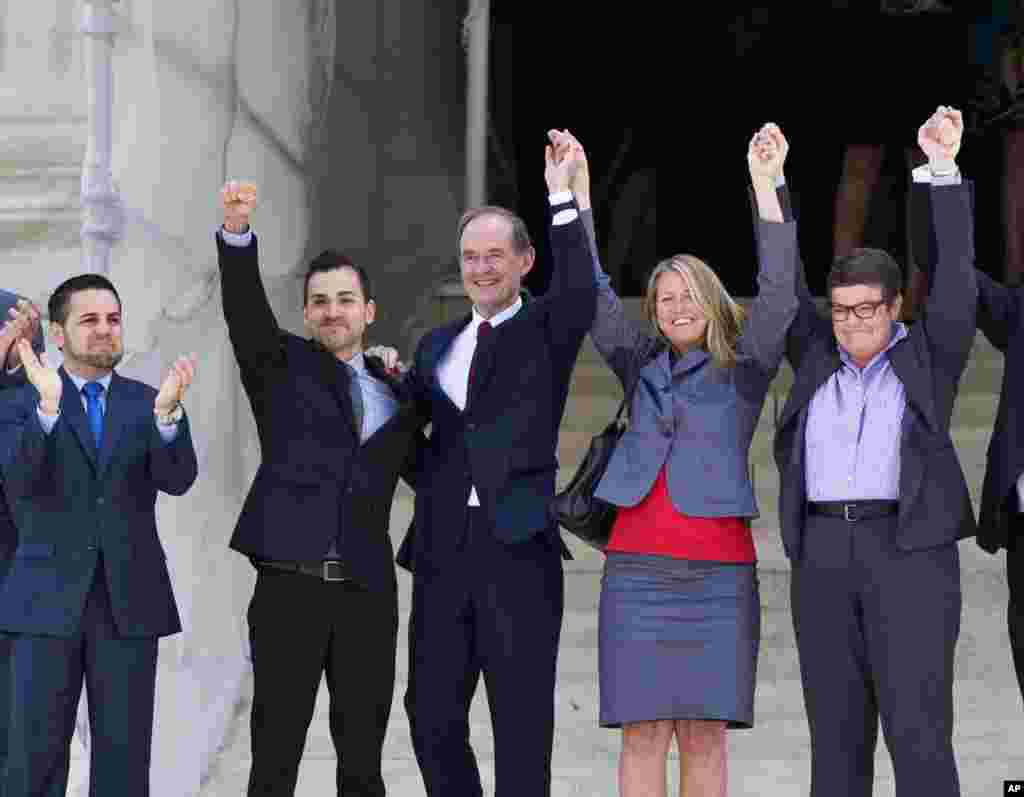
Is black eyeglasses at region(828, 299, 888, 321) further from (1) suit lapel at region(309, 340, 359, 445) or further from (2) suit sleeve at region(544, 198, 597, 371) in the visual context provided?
(1) suit lapel at region(309, 340, 359, 445)

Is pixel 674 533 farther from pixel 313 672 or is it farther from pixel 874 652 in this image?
pixel 313 672

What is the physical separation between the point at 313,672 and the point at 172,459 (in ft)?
1.84

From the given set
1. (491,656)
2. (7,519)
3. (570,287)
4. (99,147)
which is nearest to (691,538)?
(491,656)

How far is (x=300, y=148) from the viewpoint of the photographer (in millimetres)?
7176

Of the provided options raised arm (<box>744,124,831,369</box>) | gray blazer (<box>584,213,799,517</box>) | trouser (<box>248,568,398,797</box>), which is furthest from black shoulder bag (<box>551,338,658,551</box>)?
trouser (<box>248,568,398,797</box>)

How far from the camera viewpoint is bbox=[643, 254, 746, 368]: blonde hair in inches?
197

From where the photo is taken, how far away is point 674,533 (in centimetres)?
491

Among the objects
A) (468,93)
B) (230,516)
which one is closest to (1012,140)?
(468,93)

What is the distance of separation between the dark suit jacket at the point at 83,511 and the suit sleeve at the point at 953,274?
161 cm

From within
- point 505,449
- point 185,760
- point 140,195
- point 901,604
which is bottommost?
point 185,760

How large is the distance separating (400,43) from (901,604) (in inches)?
192

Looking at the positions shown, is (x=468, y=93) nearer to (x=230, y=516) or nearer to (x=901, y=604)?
(x=230, y=516)

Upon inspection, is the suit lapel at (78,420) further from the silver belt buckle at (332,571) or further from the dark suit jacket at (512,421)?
the dark suit jacket at (512,421)

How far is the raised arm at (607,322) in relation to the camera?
5.09 meters
